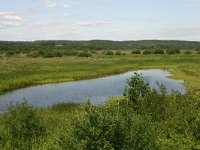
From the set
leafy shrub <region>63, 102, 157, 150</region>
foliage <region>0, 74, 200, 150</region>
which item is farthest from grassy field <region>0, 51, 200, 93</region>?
leafy shrub <region>63, 102, 157, 150</region>

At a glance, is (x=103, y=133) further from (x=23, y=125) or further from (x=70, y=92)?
(x=70, y=92)

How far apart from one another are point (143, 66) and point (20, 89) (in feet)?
125

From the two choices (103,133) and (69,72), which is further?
(69,72)

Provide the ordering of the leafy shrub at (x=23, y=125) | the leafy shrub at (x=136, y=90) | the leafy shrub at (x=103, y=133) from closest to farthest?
the leafy shrub at (x=103, y=133)
the leafy shrub at (x=23, y=125)
the leafy shrub at (x=136, y=90)

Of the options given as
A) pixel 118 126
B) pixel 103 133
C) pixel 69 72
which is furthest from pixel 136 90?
pixel 69 72

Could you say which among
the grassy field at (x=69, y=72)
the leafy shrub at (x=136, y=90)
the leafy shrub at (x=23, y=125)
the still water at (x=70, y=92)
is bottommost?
the still water at (x=70, y=92)

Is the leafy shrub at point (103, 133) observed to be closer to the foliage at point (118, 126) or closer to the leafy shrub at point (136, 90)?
the foliage at point (118, 126)

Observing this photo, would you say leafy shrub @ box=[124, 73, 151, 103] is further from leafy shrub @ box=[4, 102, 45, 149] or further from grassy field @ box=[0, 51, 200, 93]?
grassy field @ box=[0, 51, 200, 93]

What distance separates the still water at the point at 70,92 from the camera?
129 ft

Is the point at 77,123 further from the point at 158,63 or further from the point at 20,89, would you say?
the point at 158,63

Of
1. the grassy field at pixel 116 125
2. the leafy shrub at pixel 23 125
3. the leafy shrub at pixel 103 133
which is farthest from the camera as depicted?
the leafy shrub at pixel 23 125

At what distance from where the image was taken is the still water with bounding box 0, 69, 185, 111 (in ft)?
129

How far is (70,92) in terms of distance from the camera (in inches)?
1779

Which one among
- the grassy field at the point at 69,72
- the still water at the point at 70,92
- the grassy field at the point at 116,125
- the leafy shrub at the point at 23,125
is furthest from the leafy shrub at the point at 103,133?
the grassy field at the point at 69,72
